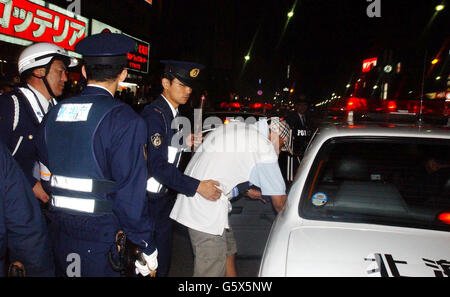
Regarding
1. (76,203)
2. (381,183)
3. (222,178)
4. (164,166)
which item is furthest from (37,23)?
(381,183)

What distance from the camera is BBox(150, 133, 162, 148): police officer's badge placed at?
2550 millimetres

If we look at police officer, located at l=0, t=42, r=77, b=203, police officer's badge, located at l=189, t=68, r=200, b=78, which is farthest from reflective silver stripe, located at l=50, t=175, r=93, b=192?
police officer's badge, located at l=189, t=68, r=200, b=78

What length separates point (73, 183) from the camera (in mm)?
1837

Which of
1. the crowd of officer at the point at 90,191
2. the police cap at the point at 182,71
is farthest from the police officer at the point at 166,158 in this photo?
the crowd of officer at the point at 90,191

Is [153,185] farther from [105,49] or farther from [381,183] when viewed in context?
[381,183]

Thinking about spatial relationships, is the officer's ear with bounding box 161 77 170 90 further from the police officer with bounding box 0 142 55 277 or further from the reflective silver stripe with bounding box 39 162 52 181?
the police officer with bounding box 0 142 55 277

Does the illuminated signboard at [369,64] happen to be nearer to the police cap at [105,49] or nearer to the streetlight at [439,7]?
the streetlight at [439,7]

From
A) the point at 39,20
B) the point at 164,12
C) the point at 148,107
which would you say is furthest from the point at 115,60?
the point at 164,12

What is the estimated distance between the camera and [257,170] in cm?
243

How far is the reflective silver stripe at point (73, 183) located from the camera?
5.95 ft

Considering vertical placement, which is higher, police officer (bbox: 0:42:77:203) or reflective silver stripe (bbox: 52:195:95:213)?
police officer (bbox: 0:42:77:203)

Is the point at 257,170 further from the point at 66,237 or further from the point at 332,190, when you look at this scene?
the point at 66,237

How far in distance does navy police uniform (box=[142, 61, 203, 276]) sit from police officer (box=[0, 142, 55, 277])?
0.94m

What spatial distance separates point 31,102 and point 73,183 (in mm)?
1316
